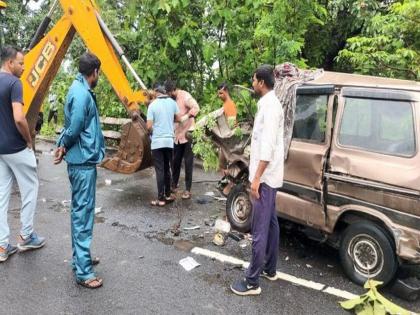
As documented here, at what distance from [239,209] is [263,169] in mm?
1975

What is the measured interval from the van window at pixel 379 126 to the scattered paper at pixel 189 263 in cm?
201

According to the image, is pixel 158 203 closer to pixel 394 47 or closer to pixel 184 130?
pixel 184 130

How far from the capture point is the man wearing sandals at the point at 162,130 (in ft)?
22.2

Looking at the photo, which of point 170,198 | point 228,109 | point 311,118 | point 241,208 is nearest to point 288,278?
point 241,208

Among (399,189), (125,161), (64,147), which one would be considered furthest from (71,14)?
(399,189)

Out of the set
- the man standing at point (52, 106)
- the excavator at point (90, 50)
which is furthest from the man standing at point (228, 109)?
the man standing at point (52, 106)

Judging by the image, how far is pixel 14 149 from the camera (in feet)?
15.4

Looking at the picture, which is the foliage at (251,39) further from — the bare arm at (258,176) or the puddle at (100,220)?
the bare arm at (258,176)

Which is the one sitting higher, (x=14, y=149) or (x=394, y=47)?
(x=394, y=47)

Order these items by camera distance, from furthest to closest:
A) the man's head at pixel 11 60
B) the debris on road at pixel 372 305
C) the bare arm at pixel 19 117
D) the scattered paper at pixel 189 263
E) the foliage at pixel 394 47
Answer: the foliage at pixel 394 47, the scattered paper at pixel 189 263, the man's head at pixel 11 60, the bare arm at pixel 19 117, the debris on road at pixel 372 305

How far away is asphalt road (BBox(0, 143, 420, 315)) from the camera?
Result: 394cm

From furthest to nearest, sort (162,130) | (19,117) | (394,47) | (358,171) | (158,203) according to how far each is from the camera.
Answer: (394,47) → (158,203) → (162,130) → (19,117) → (358,171)

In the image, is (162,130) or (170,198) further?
(170,198)

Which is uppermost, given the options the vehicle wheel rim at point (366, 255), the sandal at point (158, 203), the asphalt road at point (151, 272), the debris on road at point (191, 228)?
the vehicle wheel rim at point (366, 255)
